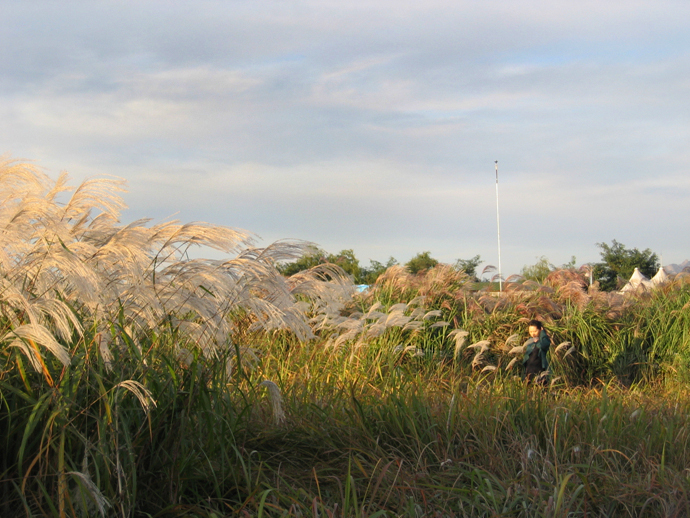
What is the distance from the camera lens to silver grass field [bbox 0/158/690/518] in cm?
293

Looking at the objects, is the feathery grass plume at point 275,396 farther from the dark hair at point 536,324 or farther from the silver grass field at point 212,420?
the dark hair at point 536,324

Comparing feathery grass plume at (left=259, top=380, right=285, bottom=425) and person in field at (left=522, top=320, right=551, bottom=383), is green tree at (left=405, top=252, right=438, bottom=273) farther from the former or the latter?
feathery grass plume at (left=259, top=380, right=285, bottom=425)

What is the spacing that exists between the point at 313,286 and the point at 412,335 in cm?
256

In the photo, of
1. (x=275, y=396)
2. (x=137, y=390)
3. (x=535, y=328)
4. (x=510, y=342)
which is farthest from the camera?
(x=510, y=342)

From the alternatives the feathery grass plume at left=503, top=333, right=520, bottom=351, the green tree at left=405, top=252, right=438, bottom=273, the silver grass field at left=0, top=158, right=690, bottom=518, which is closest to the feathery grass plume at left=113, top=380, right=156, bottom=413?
the silver grass field at left=0, top=158, right=690, bottom=518

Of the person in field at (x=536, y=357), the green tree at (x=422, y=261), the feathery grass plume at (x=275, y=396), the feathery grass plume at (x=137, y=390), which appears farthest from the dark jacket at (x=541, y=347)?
the green tree at (x=422, y=261)

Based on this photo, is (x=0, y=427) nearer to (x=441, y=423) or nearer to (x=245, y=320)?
(x=441, y=423)

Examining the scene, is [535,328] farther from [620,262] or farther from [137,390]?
[620,262]

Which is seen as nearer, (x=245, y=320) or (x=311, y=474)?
(x=311, y=474)

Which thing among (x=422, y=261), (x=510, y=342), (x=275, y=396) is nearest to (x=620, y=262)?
(x=422, y=261)

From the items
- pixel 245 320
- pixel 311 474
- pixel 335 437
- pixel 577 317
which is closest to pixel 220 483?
pixel 311 474

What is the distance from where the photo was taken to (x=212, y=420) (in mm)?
3383

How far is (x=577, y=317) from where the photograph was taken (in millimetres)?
9344

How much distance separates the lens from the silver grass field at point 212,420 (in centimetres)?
293
